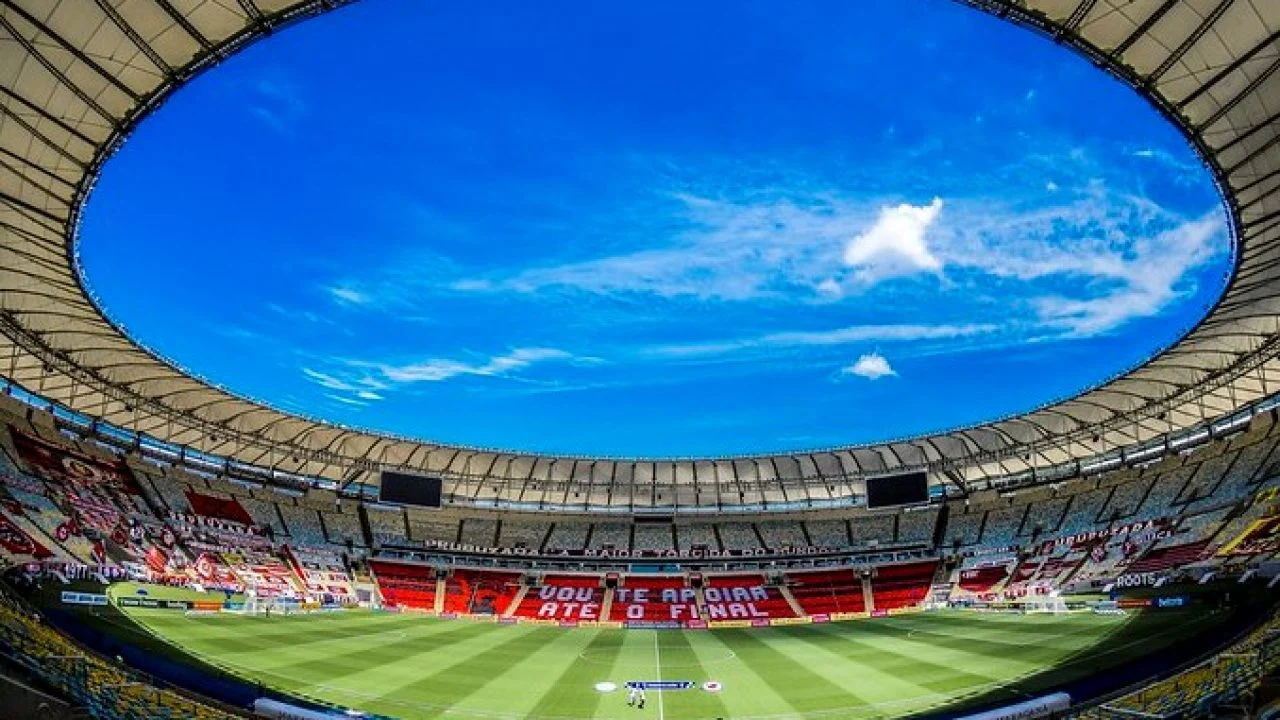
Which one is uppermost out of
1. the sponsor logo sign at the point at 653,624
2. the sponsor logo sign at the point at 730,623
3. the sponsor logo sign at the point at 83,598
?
the sponsor logo sign at the point at 83,598

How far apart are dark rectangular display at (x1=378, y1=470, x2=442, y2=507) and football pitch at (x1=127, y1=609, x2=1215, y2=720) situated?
11.2 meters

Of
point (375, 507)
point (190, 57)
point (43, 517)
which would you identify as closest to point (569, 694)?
point (190, 57)

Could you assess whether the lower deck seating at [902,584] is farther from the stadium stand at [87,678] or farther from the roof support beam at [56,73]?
the roof support beam at [56,73]

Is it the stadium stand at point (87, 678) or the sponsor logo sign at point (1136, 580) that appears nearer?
the stadium stand at point (87, 678)

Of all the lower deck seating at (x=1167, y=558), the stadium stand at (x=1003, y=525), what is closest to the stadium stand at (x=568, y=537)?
the stadium stand at (x=1003, y=525)

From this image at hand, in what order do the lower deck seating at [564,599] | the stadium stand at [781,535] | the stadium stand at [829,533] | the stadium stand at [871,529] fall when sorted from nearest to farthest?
the lower deck seating at [564,599] → the stadium stand at [871,529] → the stadium stand at [829,533] → the stadium stand at [781,535]

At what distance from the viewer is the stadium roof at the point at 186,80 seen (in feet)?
70.4

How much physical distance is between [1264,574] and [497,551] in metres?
48.9

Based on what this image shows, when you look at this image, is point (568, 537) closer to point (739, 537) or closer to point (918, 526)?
point (739, 537)

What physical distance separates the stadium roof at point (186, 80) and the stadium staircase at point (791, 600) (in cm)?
1293

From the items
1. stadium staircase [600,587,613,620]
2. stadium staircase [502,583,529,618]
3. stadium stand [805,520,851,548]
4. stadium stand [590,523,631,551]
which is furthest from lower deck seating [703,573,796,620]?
stadium staircase [502,583,529,618]

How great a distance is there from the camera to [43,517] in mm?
41625

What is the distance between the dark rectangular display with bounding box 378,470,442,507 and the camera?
5606cm

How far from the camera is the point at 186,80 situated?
23.8 metres
